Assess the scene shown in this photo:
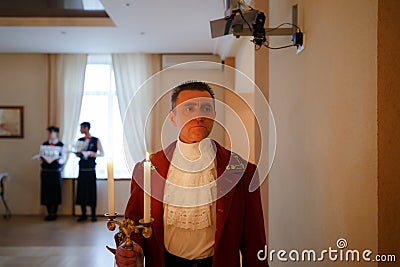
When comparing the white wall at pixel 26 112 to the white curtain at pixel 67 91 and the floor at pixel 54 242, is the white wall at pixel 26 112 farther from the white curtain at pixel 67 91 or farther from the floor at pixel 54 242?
the floor at pixel 54 242

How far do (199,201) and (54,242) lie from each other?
4.18m

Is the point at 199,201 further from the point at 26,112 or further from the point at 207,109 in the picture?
the point at 26,112

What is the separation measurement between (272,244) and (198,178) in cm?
129

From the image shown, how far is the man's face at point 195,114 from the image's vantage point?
48.6 inches

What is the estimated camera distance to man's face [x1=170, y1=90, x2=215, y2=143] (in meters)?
1.23

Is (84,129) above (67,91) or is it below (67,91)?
below

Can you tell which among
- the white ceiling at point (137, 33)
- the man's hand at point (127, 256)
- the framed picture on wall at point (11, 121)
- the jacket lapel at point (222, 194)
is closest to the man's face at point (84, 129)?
the white ceiling at point (137, 33)

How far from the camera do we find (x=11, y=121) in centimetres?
679

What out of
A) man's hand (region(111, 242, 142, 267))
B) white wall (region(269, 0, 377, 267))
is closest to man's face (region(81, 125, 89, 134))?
white wall (region(269, 0, 377, 267))

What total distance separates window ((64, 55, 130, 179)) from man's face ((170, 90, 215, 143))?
551 centimetres

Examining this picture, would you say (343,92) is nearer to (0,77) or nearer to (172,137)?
(172,137)

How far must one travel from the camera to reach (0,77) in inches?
269

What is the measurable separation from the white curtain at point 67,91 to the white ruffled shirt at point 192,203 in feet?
18.7

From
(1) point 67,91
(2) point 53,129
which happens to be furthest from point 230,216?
(1) point 67,91
